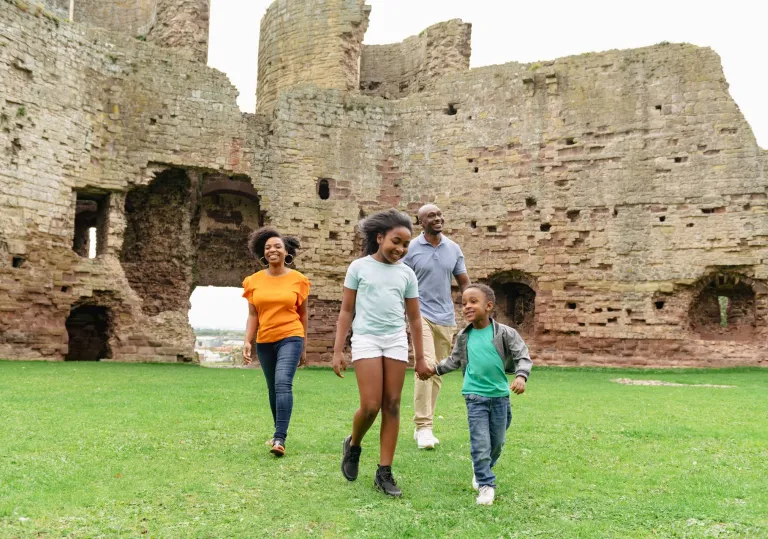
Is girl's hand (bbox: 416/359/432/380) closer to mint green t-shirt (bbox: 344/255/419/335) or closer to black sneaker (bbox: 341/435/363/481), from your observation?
mint green t-shirt (bbox: 344/255/419/335)

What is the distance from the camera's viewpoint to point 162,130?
16781mm

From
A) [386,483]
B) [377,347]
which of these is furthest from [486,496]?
[377,347]

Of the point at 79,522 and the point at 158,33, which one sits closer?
the point at 79,522

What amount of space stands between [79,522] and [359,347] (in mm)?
1857

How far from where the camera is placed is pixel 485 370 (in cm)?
446

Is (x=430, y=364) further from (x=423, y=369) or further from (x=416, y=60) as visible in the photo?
(x=416, y=60)

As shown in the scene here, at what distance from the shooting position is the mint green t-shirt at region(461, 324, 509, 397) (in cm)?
443

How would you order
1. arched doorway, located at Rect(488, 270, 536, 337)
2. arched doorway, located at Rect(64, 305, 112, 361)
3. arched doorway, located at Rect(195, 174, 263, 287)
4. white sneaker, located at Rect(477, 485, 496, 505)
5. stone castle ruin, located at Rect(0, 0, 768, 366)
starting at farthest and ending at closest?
1. arched doorway, located at Rect(195, 174, 263, 287)
2. arched doorway, located at Rect(488, 270, 536, 337)
3. arched doorway, located at Rect(64, 305, 112, 361)
4. stone castle ruin, located at Rect(0, 0, 768, 366)
5. white sneaker, located at Rect(477, 485, 496, 505)

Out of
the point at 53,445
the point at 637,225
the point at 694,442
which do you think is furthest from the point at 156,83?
the point at 694,442

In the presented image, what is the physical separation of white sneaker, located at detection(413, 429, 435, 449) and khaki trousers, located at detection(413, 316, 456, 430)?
43 millimetres

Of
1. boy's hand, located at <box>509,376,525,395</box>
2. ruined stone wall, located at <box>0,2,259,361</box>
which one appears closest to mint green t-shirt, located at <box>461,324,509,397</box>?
boy's hand, located at <box>509,376,525,395</box>

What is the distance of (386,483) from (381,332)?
0.93 metres

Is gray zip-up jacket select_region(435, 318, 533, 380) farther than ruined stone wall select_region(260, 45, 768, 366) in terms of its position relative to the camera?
No

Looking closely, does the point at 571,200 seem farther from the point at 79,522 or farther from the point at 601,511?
the point at 79,522
